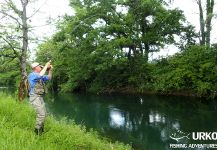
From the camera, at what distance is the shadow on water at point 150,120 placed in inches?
607

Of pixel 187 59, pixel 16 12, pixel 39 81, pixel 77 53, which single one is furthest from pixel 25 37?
pixel 77 53

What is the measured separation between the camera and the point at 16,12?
14.4 meters

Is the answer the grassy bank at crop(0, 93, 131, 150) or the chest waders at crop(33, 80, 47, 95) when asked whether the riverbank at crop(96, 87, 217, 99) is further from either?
the chest waders at crop(33, 80, 47, 95)

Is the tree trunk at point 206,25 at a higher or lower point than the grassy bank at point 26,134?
higher

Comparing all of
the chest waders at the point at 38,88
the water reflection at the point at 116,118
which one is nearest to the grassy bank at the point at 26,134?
the chest waders at the point at 38,88

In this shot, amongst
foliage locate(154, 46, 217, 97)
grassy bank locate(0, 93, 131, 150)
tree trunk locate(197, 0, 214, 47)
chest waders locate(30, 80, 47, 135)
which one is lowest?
grassy bank locate(0, 93, 131, 150)

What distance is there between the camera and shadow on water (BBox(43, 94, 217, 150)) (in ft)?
50.6

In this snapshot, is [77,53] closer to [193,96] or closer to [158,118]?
[193,96]

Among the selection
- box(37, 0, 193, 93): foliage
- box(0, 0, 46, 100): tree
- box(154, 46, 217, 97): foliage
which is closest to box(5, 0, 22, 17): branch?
box(0, 0, 46, 100): tree

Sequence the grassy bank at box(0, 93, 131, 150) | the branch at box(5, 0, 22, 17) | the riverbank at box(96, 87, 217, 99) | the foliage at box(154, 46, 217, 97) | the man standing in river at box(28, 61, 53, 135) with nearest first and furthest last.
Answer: the grassy bank at box(0, 93, 131, 150) → the man standing in river at box(28, 61, 53, 135) → the branch at box(5, 0, 22, 17) → the foliage at box(154, 46, 217, 97) → the riverbank at box(96, 87, 217, 99)

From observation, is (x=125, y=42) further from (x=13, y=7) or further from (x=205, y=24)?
(x=13, y=7)

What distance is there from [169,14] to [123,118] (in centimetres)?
1891

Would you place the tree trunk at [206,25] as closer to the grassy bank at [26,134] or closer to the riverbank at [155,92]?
the riverbank at [155,92]

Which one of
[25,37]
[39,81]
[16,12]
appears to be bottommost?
[39,81]
